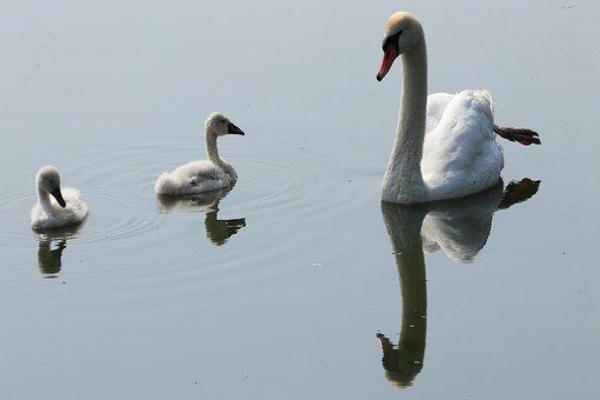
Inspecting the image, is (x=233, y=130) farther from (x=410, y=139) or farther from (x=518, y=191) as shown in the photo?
(x=518, y=191)

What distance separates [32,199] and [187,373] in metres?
4.24

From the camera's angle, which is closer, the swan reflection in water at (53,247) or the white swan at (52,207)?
the swan reflection in water at (53,247)

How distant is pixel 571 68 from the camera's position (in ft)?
53.0

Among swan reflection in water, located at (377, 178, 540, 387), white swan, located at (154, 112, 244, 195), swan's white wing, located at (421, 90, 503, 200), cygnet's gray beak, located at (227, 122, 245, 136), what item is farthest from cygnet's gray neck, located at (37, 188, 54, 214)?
swan's white wing, located at (421, 90, 503, 200)

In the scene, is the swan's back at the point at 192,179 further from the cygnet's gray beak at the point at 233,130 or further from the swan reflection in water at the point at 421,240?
the swan reflection in water at the point at 421,240

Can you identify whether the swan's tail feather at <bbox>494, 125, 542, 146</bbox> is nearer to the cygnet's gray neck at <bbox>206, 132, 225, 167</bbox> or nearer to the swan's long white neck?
the swan's long white neck

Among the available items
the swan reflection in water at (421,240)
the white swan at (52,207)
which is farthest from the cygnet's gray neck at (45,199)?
the swan reflection in water at (421,240)

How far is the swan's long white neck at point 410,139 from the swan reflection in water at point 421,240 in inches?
4.9

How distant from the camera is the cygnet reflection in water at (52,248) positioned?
35.7 feet

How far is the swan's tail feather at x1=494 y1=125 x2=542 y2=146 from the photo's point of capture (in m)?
13.5

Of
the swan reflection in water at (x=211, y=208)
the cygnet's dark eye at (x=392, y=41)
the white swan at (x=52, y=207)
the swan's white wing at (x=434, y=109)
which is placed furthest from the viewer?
the swan's white wing at (x=434, y=109)

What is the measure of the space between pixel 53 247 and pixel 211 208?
165 cm

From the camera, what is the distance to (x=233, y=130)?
13562 mm

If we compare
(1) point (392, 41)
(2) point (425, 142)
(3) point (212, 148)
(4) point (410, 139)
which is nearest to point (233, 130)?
(3) point (212, 148)
